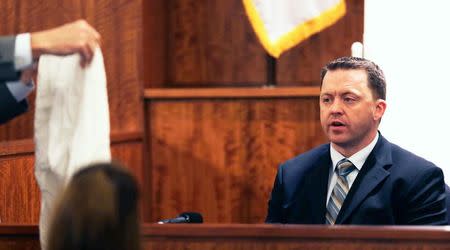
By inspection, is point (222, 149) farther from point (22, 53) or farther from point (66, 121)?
point (22, 53)

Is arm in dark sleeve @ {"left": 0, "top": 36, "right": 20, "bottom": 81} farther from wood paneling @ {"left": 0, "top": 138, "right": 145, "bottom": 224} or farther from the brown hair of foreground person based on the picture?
wood paneling @ {"left": 0, "top": 138, "right": 145, "bottom": 224}

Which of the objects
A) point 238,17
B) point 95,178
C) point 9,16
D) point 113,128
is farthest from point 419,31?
point 95,178

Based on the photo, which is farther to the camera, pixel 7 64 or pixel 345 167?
pixel 345 167

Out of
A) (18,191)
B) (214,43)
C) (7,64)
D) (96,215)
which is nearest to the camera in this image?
(96,215)

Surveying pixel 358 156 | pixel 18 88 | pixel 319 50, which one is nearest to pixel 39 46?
pixel 18 88

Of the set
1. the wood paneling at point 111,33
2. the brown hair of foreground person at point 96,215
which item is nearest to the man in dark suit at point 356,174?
the wood paneling at point 111,33

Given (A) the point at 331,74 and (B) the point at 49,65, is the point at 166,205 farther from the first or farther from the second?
(B) the point at 49,65

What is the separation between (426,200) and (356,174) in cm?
29

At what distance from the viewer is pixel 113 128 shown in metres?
4.57

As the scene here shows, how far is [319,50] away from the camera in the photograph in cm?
519

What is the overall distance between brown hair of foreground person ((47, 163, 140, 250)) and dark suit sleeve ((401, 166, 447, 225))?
1740 mm

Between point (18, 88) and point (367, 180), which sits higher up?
point (18, 88)

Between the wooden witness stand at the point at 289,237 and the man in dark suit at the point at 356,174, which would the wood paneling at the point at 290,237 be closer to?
the wooden witness stand at the point at 289,237

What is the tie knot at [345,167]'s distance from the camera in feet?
9.39
